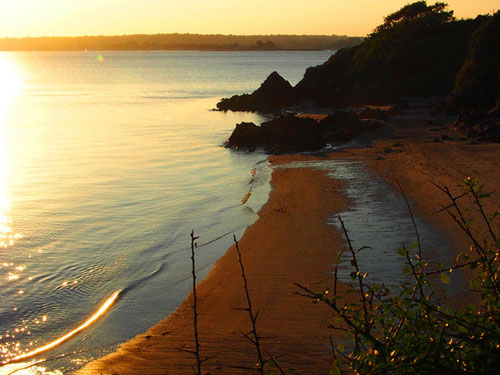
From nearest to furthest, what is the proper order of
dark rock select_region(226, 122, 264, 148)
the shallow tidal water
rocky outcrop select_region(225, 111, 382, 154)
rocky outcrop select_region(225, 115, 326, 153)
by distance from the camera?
1. the shallow tidal water
2. rocky outcrop select_region(225, 115, 326, 153)
3. rocky outcrop select_region(225, 111, 382, 154)
4. dark rock select_region(226, 122, 264, 148)

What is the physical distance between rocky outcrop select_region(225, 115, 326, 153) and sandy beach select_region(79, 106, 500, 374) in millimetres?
4968

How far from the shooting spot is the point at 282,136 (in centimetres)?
2678

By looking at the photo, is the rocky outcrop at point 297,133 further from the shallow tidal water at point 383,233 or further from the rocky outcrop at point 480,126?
the shallow tidal water at point 383,233

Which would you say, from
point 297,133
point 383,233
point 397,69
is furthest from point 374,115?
point 383,233

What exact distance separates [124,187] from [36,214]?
4.04 metres

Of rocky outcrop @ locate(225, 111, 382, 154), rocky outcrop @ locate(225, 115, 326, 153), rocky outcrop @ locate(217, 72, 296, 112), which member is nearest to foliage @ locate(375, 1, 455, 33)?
rocky outcrop @ locate(217, 72, 296, 112)

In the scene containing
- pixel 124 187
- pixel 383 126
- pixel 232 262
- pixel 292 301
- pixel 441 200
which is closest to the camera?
pixel 292 301

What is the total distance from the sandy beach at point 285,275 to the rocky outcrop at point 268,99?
2676cm

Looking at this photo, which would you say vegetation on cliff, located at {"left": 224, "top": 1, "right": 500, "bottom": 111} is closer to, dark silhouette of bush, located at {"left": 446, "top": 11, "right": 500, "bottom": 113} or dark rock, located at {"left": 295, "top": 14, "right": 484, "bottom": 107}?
dark rock, located at {"left": 295, "top": 14, "right": 484, "bottom": 107}

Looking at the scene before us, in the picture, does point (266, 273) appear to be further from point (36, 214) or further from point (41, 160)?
point (41, 160)

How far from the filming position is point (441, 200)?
14672 mm

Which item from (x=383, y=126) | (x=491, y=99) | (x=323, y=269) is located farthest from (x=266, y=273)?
(x=491, y=99)

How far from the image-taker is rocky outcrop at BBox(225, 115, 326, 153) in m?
25.9

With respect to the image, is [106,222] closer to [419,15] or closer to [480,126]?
[480,126]
